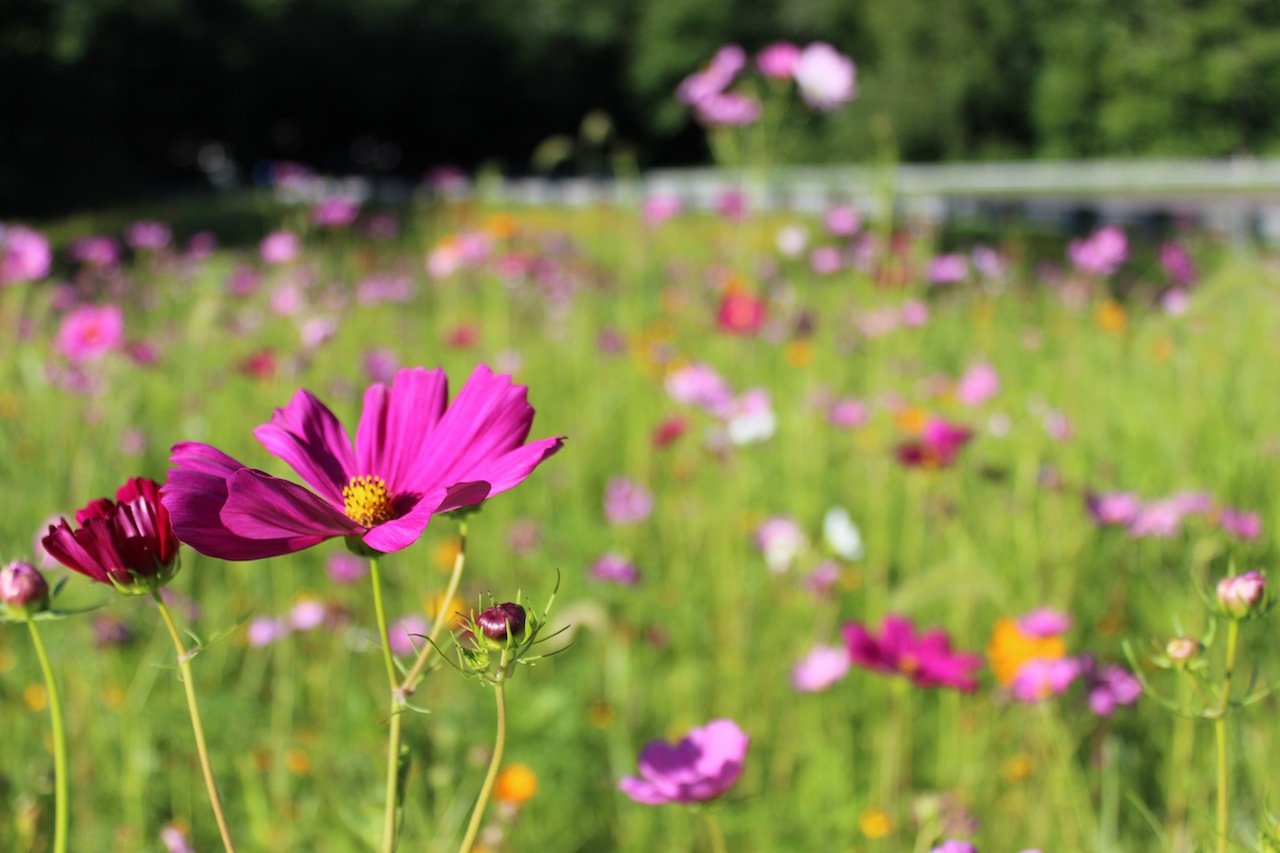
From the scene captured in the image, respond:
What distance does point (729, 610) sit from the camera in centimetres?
128

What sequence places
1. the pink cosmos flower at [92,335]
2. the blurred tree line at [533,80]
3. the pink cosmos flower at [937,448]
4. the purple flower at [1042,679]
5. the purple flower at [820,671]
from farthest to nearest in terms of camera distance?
the blurred tree line at [533,80], the pink cosmos flower at [92,335], the pink cosmos flower at [937,448], the purple flower at [820,671], the purple flower at [1042,679]

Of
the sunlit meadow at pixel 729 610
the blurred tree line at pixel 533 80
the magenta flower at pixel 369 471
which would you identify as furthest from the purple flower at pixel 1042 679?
the blurred tree line at pixel 533 80

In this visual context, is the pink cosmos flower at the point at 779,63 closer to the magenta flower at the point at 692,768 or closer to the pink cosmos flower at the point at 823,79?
the pink cosmos flower at the point at 823,79

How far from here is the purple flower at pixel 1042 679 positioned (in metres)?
0.80

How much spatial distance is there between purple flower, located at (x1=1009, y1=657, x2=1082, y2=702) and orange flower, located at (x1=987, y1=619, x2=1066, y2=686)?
3 cm

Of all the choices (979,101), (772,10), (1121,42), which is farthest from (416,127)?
(1121,42)

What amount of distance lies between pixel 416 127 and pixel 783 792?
880 inches

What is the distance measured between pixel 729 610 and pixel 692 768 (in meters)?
0.83

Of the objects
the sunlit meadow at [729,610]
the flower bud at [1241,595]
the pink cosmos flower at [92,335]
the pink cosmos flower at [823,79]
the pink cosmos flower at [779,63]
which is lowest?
the sunlit meadow at [729,610]

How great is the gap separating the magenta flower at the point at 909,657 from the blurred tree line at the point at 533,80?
10552 mm

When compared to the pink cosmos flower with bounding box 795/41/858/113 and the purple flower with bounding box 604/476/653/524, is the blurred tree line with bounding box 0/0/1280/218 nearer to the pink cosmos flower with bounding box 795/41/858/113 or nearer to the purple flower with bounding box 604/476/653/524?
the pink cosmos flower with bounding box 795/41/858/113

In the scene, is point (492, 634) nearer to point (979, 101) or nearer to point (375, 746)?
point (375, 746)

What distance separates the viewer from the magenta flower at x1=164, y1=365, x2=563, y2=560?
1.01 ft

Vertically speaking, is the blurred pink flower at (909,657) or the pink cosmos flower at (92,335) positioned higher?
the pink cosmos flower at (92,335)
